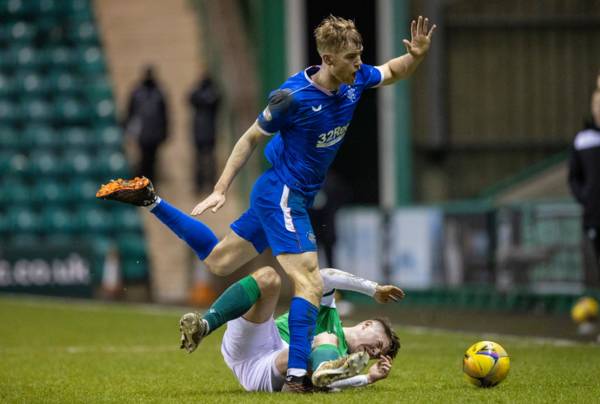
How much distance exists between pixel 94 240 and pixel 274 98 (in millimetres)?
13419

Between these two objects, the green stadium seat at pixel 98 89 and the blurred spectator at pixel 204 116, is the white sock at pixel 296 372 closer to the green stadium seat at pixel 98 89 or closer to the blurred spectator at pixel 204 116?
the blurred spectator at pixel 204 116

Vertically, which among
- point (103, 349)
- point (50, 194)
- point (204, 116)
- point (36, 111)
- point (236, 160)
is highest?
point (236, 160)

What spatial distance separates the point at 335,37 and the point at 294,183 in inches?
33.6

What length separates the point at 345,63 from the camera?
263 inches

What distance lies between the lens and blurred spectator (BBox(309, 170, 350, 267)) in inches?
630

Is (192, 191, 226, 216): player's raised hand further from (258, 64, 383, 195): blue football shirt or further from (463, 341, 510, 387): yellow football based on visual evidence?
(463, 341, 510, 387): yellow football

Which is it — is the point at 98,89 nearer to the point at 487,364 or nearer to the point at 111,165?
the point at 111,165

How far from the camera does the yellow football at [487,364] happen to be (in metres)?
6.76

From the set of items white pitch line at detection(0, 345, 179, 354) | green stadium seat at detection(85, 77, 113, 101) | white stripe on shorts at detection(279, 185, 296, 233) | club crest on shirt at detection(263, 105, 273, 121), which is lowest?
white pitch line at detection(0, 345, 179, 354)

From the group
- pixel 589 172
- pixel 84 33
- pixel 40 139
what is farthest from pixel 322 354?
pixel 84 33

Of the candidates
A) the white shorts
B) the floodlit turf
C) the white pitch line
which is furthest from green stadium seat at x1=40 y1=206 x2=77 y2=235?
the white shorts

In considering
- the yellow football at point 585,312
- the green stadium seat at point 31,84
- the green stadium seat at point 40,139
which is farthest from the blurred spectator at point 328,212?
the green stadium seat at point 31,84

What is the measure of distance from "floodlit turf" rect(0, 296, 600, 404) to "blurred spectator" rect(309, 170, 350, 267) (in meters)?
3.29

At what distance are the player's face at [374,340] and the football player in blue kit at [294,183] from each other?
1.41ft
